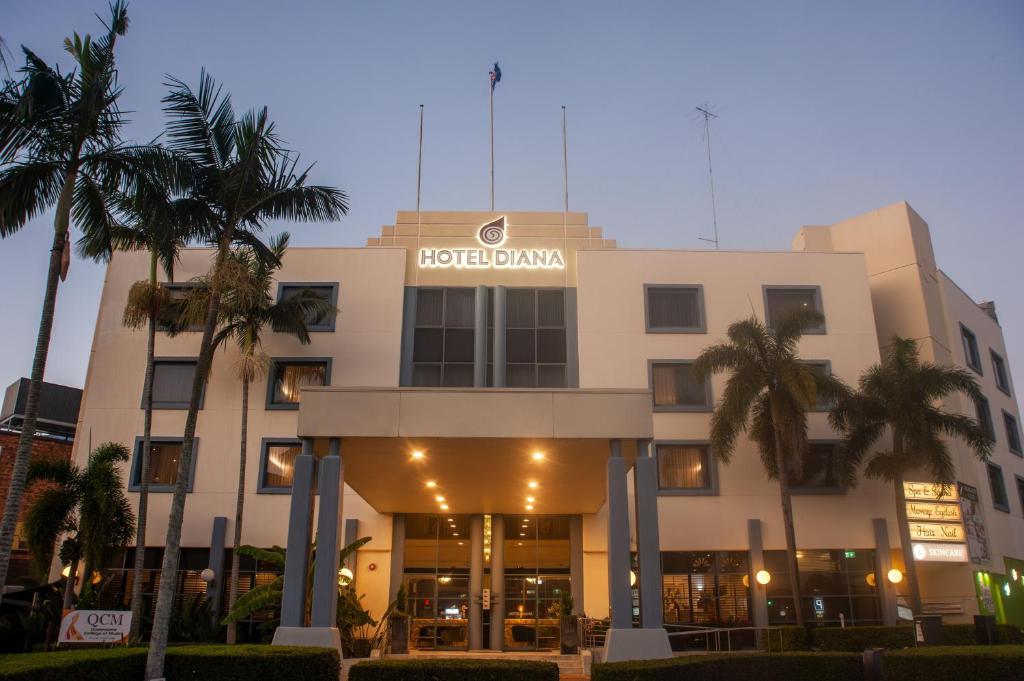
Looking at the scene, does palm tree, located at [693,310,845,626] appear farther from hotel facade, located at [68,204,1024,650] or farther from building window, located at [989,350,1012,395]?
building window, located at [989,350,1012,395]

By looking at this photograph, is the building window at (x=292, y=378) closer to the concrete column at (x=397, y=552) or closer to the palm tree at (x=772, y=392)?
the concrete column at (x=397, y=552)

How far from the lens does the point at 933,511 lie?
91.0 feet

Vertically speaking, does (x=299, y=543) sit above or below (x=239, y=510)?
below

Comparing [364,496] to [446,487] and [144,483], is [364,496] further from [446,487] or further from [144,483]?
[144,483]

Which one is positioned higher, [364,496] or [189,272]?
[189,272]

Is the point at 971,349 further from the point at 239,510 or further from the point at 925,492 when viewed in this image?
the point at 239,510

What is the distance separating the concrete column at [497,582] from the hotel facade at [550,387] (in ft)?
0.21

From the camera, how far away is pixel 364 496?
24641 mm

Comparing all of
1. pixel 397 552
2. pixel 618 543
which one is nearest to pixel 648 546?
pixel 618 543

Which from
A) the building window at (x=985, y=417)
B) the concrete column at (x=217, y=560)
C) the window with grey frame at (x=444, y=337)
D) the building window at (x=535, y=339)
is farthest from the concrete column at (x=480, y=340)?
the building window at (x=985, y=417)

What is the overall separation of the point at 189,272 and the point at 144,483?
8539 millimetres

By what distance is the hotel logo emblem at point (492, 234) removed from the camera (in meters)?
30.6

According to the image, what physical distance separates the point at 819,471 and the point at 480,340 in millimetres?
12113

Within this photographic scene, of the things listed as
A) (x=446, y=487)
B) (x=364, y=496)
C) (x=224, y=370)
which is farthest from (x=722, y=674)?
(x=224, y=370)
